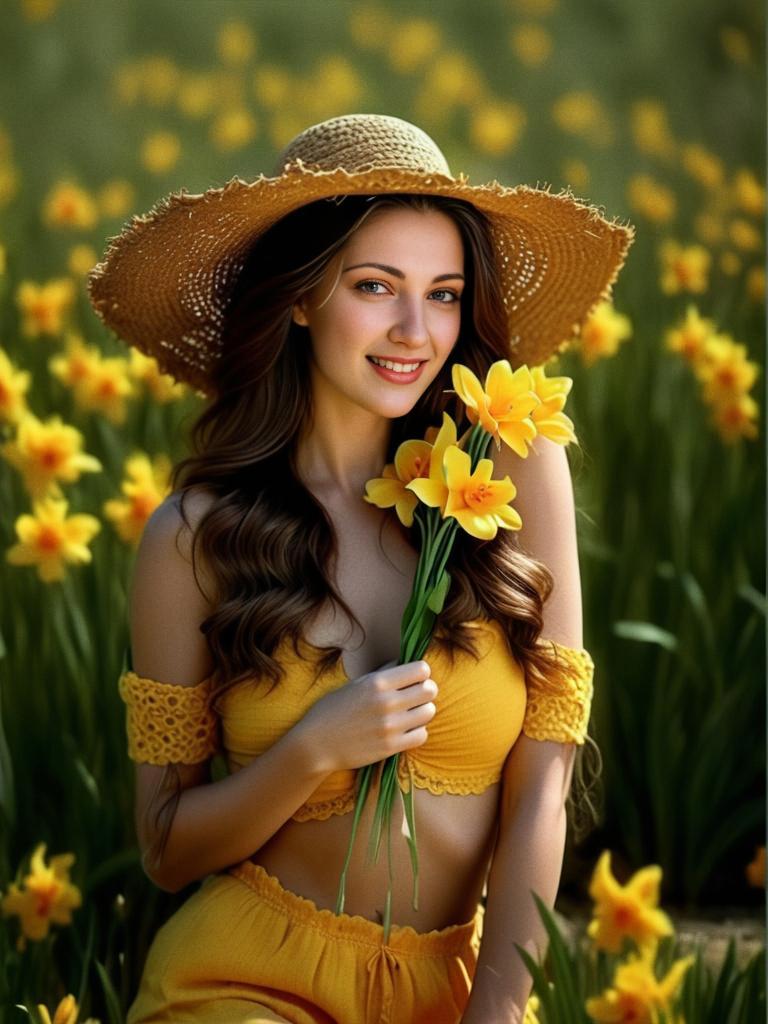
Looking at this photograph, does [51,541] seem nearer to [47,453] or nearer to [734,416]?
[47,453]

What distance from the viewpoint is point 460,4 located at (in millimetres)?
5805

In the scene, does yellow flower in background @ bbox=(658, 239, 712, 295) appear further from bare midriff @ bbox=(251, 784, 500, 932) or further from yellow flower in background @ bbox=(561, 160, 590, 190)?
bare midriff @ bbox=(251, 784, 500, 932)

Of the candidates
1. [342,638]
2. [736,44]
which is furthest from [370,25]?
[342,638]

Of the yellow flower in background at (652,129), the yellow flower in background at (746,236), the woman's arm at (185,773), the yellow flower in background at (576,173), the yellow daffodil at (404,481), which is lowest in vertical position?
the woman's arm at (185,773)

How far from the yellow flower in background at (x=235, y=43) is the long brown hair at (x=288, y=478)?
12.8 ft

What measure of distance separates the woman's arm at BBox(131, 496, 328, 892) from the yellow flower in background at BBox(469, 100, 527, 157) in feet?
12.3

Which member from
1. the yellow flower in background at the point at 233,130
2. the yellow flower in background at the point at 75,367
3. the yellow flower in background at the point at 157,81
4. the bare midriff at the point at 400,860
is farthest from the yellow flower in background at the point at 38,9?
the bare midriff at the point at 400,860

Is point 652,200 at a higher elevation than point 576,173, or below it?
below

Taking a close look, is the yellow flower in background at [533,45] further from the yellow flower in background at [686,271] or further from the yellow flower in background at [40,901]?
the yellow flower in background at [40,901]

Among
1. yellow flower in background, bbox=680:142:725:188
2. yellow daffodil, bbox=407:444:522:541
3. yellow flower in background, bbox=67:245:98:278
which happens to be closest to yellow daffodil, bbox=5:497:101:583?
yellow daffodil, bbox=407:444:522:541

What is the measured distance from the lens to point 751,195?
3916 mm

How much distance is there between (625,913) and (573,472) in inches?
52.4

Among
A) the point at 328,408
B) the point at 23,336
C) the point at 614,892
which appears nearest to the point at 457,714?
the point at 614,892

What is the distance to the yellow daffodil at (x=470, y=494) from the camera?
1515 millimetres
